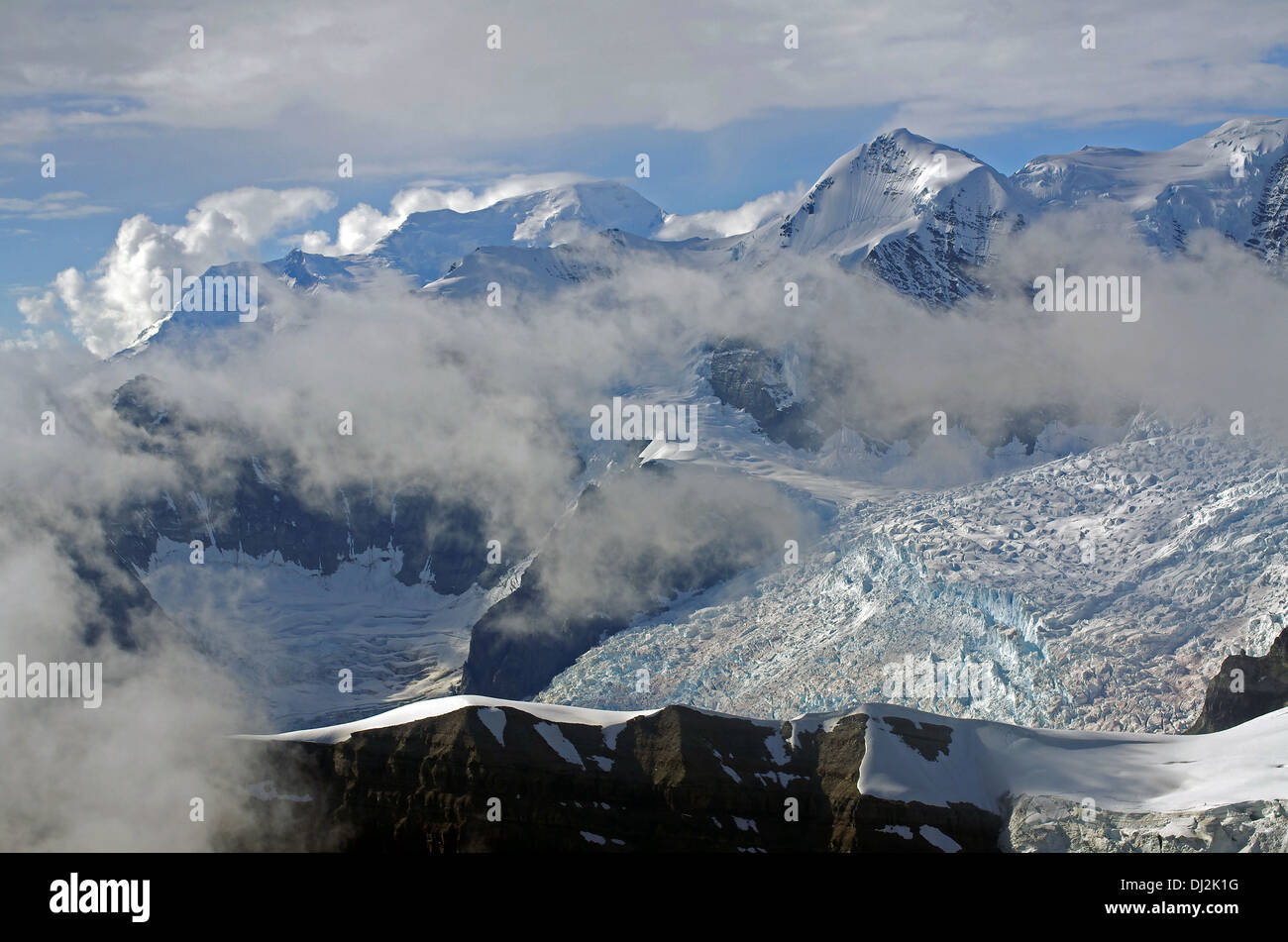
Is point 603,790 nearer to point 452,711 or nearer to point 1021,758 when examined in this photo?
point 452,711

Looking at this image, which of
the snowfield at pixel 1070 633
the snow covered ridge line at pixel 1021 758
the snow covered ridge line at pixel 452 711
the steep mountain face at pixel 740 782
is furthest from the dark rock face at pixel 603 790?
the snowfield at pixel 1070 633

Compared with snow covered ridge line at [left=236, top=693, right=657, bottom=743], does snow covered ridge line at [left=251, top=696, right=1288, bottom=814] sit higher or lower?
lower

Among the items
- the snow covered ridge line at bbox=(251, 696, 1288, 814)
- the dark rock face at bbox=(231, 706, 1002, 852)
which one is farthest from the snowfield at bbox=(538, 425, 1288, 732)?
the dark rock face at bbox=(231, 706, 1002, 852)

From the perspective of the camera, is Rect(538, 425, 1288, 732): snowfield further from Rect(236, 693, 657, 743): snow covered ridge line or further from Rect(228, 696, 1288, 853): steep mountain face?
Rect(236, 693, 657, 743): snow covered ridge line

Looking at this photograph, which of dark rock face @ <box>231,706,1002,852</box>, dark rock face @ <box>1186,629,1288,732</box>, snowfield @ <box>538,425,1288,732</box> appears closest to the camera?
dark rock face @ <box>231,706,1002,852</box>

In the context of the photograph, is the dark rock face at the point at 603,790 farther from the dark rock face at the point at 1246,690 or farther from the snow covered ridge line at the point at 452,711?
the dark rock face at the point at 1246,690

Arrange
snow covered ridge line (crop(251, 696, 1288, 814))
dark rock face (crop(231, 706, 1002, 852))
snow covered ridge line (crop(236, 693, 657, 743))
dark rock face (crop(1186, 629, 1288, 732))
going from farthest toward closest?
1. dark rock face (crop(1186, 629, 1288, 732))
2. snow covered ridge line (crop(236, 693, 657, 743))
3. dark rock face (crop(231, 706, 1002, 852))
4. snow covered ridge line (crop(251, 696, 1288, 814))
